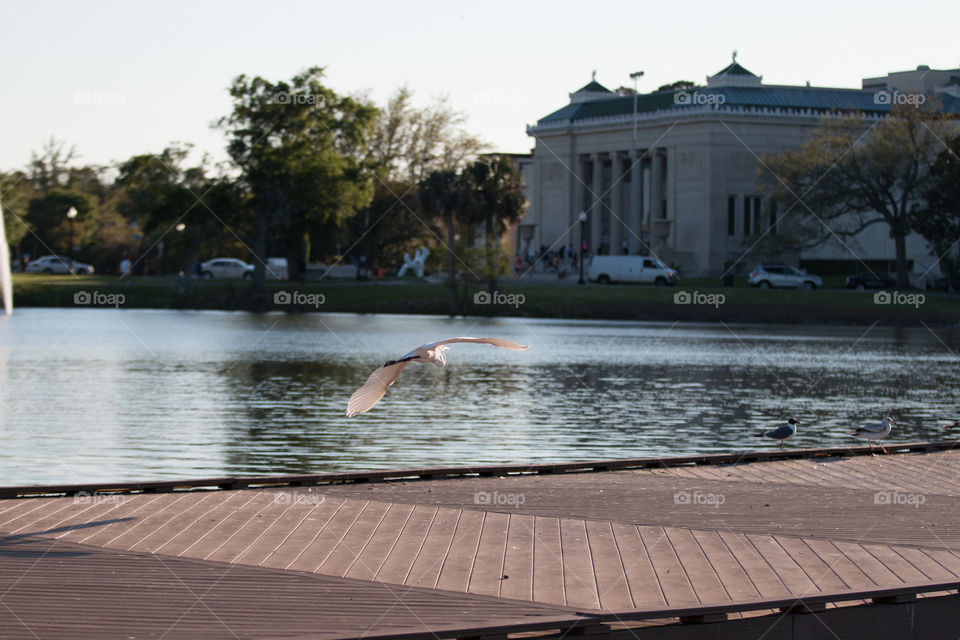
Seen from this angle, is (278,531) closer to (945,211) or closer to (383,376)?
(383,376)

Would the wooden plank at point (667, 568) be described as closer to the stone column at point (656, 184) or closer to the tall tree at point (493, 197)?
the tall tree at point (493, 197)

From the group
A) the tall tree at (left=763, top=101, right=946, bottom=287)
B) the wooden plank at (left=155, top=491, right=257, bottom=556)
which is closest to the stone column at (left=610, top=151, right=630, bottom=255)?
the tall tree at (left=763, top=101, right=946, bottom=287)

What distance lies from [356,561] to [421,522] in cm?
182

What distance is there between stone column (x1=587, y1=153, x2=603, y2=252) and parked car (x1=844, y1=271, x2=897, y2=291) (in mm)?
32022

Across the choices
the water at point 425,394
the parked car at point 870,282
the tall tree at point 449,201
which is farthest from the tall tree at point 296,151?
the parked car at point 870,282

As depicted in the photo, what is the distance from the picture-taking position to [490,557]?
10.8 metres

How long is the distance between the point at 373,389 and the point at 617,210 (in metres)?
101

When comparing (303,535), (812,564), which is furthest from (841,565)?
(303,535)

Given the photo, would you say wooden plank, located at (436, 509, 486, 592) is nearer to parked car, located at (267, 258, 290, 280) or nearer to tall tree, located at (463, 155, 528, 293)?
tall tree, located at (463, 155, 528, 293)

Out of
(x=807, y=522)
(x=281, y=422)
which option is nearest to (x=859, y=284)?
(x=281, y=422)

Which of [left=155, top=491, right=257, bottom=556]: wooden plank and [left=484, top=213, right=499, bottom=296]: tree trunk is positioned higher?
[left=484, top=213, right=499, bottom=296]: tree trunk

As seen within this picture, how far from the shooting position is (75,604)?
913 centimetres

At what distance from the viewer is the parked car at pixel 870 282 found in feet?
250

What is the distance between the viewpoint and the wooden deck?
8.97 metres
